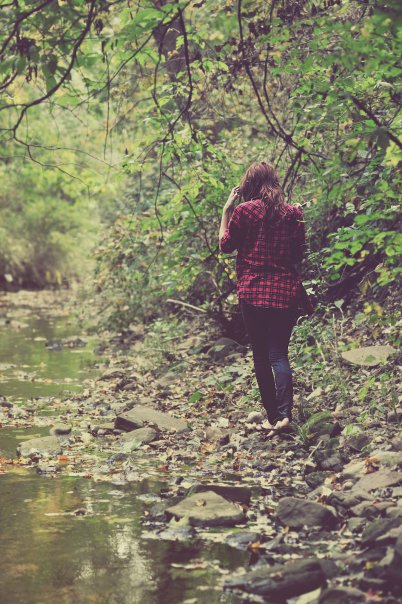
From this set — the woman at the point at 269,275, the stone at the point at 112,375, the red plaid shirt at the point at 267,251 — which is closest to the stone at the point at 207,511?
the woman at the point at 269,275

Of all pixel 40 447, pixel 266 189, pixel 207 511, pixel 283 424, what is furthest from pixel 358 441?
pixel 40 447

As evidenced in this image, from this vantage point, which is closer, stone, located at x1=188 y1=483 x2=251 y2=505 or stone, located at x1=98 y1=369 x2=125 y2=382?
stone, located at x1=188 y1=483 x2=251 y2=505

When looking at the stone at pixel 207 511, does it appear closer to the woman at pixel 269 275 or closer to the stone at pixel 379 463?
the stone at pixel 379 463

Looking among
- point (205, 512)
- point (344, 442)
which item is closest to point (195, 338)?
point (344, 442)

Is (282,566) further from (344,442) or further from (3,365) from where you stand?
(3,365)

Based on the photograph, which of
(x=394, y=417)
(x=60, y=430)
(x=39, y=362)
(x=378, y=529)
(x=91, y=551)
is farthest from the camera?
(x=39, y=362)

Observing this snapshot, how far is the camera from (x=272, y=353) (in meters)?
6.62

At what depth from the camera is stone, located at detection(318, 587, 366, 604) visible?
11.0 feet

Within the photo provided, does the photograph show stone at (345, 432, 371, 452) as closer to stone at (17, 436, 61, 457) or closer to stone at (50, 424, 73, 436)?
stone at (17, 436, 61, 457)

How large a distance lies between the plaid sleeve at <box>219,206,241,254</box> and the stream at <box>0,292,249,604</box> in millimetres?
1909

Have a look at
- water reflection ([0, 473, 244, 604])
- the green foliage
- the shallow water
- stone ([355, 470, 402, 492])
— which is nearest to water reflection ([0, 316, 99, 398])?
the shallow water

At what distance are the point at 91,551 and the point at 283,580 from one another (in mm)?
1051

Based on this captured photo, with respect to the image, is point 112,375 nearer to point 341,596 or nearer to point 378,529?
point 378,529

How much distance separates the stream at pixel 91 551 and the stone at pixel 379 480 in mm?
1068
